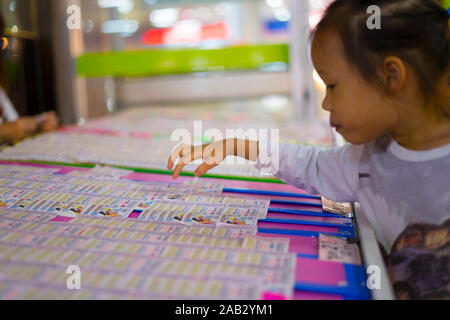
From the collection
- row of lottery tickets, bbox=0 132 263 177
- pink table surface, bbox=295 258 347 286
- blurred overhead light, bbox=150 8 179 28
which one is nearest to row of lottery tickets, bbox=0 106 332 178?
row of lottery tickets, bbox=0 132 263 177

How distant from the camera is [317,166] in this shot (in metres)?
0.91

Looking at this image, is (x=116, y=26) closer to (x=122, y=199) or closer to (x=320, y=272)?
(x=122, y=199)

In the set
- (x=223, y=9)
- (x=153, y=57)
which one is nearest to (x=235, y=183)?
(x=153, y=57)

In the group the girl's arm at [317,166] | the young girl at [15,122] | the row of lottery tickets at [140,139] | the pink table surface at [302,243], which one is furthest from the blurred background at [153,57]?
the pink table surface at [302,243]

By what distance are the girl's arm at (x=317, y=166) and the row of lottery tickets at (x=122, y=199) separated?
99 mm

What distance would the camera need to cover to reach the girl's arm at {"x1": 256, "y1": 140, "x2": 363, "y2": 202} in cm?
87

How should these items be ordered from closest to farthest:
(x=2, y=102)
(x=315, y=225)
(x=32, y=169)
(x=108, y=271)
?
(x=108, y=271)
(x=315, y=225)
(x=32, y=169)
(x=2, y=102)

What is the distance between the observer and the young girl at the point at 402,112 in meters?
0.70

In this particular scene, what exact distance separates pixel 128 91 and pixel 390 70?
2529mm

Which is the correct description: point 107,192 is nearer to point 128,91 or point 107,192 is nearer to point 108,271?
point 108,271

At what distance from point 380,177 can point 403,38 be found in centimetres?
27

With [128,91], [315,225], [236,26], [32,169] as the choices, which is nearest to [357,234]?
[315,225]

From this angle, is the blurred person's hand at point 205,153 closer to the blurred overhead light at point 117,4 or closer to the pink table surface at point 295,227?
the pink table surface at point 295,227

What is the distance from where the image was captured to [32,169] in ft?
3.72
